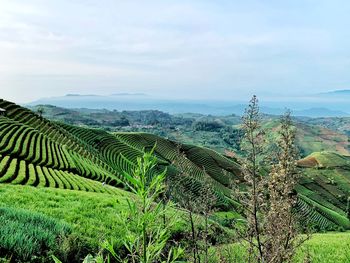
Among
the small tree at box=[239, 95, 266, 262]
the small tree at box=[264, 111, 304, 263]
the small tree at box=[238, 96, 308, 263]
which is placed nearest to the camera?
the small tree at box=[264, 111, 304, 263]

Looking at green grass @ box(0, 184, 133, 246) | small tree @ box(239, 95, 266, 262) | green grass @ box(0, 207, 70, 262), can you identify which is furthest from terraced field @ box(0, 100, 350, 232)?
green grass @ box(0, 207, 70, 262)

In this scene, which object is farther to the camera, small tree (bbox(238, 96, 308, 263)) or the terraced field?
the terraced field

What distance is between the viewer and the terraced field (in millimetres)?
42625

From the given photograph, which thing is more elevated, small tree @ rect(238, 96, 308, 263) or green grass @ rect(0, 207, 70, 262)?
small tree @ rect(238, 96, 308, 263)

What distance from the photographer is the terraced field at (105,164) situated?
42625 millimetres

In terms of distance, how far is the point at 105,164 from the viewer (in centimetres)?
8444

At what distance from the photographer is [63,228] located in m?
18.0

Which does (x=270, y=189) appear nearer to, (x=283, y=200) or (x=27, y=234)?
(x=283, y=200)

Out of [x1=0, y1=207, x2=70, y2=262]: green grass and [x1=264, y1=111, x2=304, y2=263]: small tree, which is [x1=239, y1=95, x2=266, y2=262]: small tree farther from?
[x1=0, y1=207, x2=70, y2=262]: green grass

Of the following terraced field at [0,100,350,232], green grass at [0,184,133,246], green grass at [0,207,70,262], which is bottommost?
terraced field at [0,100,350,232]

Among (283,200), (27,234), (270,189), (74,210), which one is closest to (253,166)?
(270,189)

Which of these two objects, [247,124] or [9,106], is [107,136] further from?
[247,124]

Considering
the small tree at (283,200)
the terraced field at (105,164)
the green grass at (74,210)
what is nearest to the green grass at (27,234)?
the green grass at (74,210)

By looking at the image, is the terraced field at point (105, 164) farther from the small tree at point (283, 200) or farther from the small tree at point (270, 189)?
the small tree at point (283, 200)
